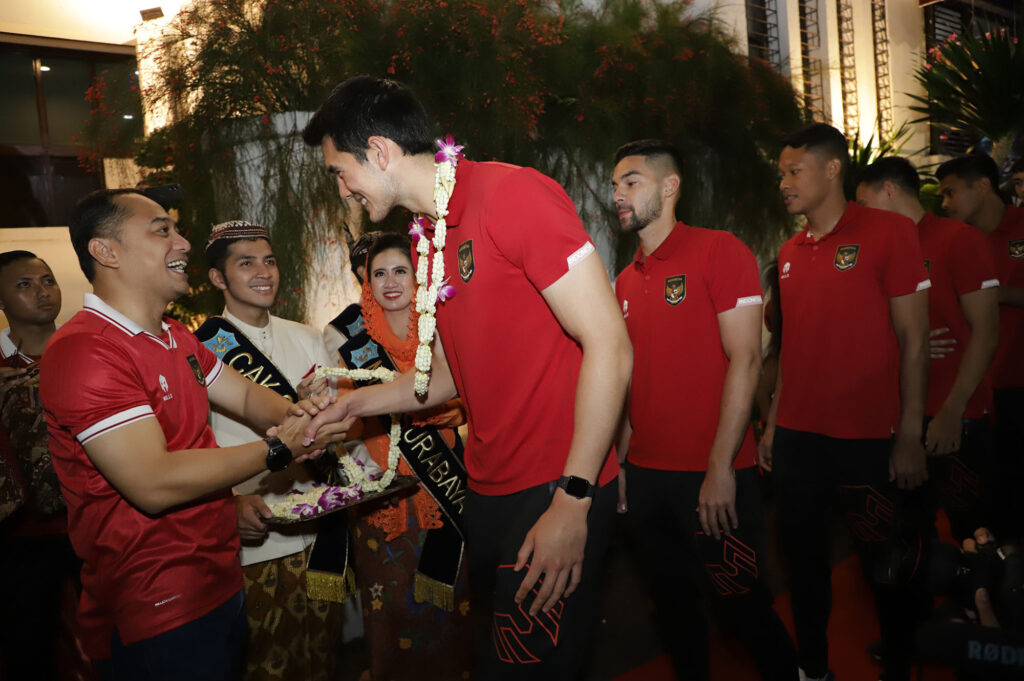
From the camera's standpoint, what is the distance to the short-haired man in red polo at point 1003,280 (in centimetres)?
371

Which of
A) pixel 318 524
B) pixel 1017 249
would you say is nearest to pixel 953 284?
pixel 1017 249

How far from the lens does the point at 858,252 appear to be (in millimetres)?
2510

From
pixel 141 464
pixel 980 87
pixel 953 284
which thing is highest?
pixel 980 87

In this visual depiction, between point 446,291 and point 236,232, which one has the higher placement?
point 236,232

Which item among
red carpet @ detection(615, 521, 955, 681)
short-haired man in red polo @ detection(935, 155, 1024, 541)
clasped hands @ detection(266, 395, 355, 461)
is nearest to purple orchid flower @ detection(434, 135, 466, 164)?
clasped hands @ detection(266, 395, 355, 461)

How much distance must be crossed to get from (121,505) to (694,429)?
1572mm

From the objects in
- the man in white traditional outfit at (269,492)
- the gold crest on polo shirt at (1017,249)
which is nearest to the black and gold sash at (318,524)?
the man in white traditional outfit at (269,492)

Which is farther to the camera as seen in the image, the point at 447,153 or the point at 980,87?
the point at 980,87

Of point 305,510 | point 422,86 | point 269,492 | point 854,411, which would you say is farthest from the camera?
point 422,86

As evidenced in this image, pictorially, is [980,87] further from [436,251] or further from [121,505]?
[121,505]

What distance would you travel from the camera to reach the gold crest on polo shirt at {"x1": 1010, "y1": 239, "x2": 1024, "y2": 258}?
3744mm

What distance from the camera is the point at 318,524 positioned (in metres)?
2.67

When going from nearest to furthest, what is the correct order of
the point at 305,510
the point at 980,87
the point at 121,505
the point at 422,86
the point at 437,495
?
the point at 121,505, the point at 305,510, the point at 437,495, the point at 422,86, the point at 980,87

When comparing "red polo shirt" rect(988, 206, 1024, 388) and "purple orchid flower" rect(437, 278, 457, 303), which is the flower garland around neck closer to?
"purple orchid flower" rect(437, 278, 457, 303)
